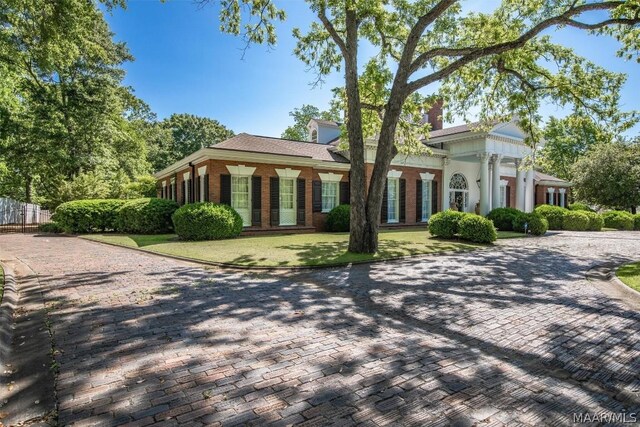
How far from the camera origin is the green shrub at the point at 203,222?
14.4m

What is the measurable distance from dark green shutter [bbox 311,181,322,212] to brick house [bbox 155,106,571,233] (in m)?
0.06

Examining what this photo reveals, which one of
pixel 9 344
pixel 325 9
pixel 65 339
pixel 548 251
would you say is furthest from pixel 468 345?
pixel 325 9

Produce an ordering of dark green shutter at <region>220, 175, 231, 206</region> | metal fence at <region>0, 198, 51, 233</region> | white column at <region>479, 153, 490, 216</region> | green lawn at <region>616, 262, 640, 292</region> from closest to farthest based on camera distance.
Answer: green lawn at <region>616, 262, 640, 292</region> < dark green shutter at <region>220, 175, 231, 206</region> < white column at <region>479, 153, 490, 216</region> < metal fence at <region>0, 198, 51, 233</region>

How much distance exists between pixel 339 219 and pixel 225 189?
6.51 meters

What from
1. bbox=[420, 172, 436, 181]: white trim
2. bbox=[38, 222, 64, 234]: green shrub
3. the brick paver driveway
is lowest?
the brick paver driveway

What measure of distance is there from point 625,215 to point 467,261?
24718mm

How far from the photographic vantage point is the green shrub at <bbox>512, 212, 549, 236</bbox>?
19453 mm

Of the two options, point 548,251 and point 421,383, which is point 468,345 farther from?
point 548,251

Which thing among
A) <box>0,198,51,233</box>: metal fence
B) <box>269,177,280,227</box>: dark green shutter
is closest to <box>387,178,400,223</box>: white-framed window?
<box>269,177,280,227</box>: dark green shutter

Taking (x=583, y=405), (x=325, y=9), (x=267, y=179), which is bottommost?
(x=583, y=405)

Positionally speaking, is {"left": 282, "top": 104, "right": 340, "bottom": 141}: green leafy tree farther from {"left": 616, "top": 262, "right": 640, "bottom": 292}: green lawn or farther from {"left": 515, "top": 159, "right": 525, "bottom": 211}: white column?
{"left": 616, "top": 262, "right": 640, "bottom": 292}: green lawn

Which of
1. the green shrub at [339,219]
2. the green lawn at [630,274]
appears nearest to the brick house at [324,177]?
the green shrub at [339,219]

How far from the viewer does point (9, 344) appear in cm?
402

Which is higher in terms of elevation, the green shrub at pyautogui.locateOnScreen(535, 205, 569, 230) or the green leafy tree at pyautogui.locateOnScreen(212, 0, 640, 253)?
the green leafy tree at pyautogui.locateOnScreen(212, 0, 640, 253)
